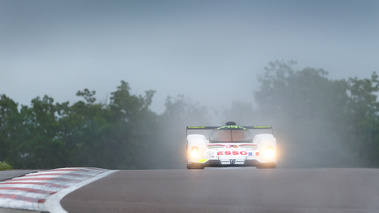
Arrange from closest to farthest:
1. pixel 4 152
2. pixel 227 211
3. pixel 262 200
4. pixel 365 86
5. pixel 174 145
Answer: pixel 227 211, pixel 262 200, pixel 4 152, pixel 365 86, pixel 174 145

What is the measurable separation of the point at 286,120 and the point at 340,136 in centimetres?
1081

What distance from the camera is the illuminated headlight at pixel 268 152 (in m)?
15.7

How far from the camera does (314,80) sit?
101250 mm

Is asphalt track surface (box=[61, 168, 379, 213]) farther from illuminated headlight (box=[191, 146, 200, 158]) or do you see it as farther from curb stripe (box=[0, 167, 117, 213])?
illuminated headlight (box=[191, 146, 200, 158])

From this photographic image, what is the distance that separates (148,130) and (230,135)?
3084 inches

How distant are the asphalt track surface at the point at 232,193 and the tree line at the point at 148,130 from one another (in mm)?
73968

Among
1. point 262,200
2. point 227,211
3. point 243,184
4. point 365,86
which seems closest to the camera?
point 227,211

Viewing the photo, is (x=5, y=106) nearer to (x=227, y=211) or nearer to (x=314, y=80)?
(x=314, y=80)

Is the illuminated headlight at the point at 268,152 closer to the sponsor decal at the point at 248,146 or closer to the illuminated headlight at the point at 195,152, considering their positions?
the sponsor decal at the point at 248,146

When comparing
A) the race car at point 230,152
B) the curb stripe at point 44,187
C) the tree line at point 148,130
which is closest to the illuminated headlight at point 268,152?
the race car at point 230,152

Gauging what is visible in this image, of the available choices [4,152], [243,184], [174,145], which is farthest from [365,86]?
[243,184]

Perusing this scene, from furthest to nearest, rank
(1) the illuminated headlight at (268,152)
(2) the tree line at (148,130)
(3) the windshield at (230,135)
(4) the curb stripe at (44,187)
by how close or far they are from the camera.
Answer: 1. (2) the tree line at (148,130)
2. (3) the windshield at (230,135)
3. (1) the illuminated headlight at (268,152)
4. (4) the curb stripe at (44,187)

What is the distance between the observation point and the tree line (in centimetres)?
8638

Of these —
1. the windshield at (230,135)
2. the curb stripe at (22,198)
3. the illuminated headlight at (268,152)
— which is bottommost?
the curb stripe at (22,198)
